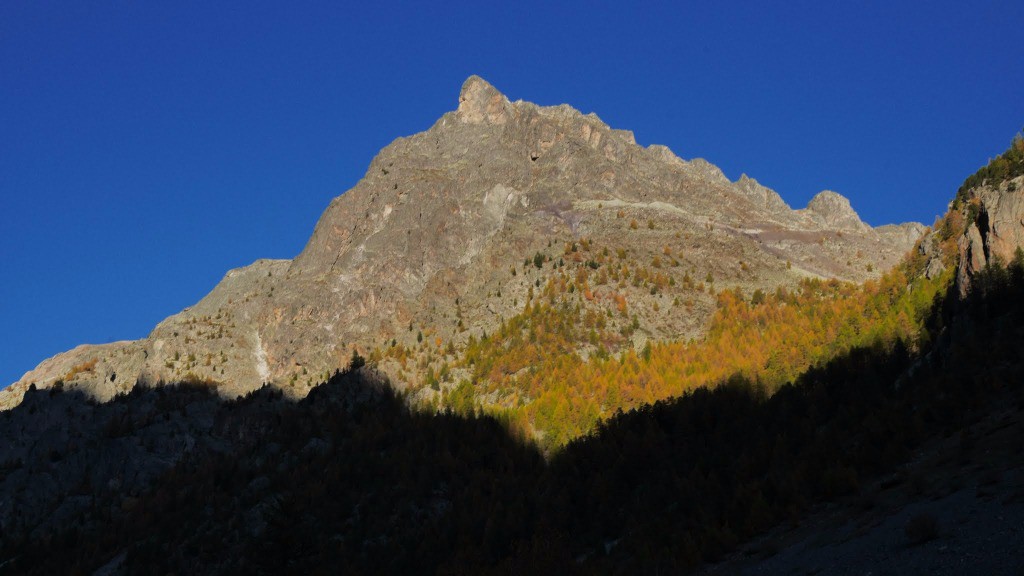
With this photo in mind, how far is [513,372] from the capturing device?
96.9 meters

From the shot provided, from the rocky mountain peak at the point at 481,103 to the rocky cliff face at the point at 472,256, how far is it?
13.1 feet

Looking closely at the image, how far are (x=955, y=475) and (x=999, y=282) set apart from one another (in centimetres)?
2173

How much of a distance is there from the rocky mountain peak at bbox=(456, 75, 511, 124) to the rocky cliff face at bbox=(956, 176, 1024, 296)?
125513 millimetres

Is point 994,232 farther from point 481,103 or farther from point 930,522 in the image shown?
point 481,103

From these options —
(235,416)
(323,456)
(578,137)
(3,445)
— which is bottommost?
(323,456)

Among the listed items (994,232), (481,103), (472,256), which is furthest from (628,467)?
(481,103)

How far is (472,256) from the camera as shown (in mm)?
128500

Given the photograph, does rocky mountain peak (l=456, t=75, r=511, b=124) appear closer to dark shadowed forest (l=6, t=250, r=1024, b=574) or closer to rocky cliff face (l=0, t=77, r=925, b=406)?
rocky cliff face (l=0, t=77, r=925, b=406)

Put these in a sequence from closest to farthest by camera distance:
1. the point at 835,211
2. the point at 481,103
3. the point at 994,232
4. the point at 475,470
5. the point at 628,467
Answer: the point at 994,232 < the point at 628,467 < the point at 475,470 < the point at 481,103 < the point at 835,211

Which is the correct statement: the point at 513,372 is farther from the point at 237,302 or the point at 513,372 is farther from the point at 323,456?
the point at 237,302

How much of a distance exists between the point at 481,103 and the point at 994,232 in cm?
13499

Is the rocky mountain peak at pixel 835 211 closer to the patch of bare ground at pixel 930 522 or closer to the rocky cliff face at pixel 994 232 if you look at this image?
the rocky cliff face at pixel 994 232

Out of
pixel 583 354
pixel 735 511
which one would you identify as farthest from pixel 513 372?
pixel 735 511

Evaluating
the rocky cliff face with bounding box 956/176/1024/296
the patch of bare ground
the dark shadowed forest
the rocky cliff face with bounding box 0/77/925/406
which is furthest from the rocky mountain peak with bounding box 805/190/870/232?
the patch of bare ground
